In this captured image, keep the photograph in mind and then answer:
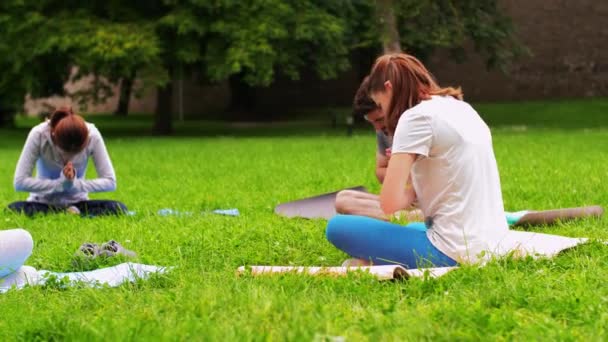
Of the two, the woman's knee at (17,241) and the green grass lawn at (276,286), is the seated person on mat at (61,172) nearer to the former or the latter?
the green grass lawn at (276,286)

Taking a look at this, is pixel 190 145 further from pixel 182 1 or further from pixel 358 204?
pixel 358 204

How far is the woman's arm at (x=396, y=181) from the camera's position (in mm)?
4727

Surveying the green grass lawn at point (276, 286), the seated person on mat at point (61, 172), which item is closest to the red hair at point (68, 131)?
the seated person on mat at point (61, 172)

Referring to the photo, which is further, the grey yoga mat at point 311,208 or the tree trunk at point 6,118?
the tree trunk at point 6,118

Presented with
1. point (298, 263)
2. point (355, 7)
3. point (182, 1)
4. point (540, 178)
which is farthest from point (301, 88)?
point (298, 263)

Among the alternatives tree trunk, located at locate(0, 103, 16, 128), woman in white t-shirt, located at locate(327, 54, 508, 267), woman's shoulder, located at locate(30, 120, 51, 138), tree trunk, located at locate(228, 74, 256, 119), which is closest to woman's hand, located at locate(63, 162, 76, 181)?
woman's shoulder, located at locate(30, 120, 51, 138)

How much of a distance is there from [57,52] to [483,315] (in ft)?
76.5

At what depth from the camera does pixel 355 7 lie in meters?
29.8

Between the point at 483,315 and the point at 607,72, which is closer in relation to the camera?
the point at 483,315

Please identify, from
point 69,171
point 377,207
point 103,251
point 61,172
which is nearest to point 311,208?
point 377,207

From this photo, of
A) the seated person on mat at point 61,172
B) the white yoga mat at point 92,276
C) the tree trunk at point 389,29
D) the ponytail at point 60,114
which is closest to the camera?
the white yoga mat at point 92,276

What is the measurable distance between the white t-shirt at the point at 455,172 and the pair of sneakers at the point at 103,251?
1.96m

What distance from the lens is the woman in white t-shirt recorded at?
4730mm

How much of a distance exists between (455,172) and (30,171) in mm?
4850
